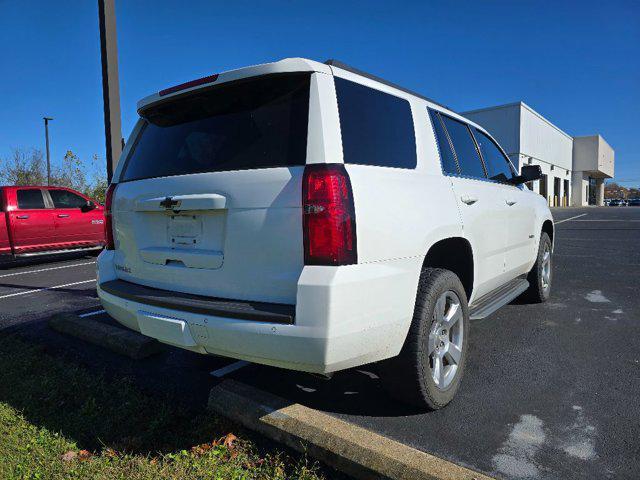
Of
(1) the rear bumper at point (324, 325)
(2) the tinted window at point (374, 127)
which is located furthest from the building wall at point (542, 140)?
(1) the rear bumper at point (324, 325)

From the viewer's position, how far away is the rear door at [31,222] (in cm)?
972

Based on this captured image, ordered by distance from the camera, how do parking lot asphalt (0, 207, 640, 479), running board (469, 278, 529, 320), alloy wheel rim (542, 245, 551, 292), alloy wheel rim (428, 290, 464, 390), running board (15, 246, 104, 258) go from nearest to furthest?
parking lot asphalt (0, 207, 640, 479)
alloy wheel rim (428, 290, 464, 390)
running board (469, 278, 529, 320)
alloy wheel rim (542, 245, 551, 292)
running board (15, 246, 104, 258)

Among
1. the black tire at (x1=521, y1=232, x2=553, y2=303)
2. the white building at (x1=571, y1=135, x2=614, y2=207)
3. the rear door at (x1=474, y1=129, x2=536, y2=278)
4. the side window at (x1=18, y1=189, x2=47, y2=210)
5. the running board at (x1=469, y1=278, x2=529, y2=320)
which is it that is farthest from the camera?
the white building at (x1=571, y1=135, x2=614, y2=207)

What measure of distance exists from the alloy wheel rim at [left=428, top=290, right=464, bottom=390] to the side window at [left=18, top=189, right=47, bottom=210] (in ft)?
33.4

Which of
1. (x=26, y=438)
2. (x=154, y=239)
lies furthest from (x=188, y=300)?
(x=26, y=438)

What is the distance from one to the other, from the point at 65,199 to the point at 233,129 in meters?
10.0

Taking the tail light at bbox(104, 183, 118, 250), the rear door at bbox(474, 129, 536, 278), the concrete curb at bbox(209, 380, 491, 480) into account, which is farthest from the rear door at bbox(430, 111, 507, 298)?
the tail light at bbox(104, 183, 118, 250)

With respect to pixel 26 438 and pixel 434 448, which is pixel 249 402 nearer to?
pixel 434 448

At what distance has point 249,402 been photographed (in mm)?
2584

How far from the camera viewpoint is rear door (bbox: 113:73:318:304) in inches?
84.0

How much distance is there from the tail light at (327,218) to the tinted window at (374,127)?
0.18 m

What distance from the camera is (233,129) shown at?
2.44m

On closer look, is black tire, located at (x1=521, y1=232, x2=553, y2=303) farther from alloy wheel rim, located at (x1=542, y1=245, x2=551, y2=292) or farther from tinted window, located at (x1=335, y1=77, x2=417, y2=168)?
tinted window, located at (x1=335, y1=77, x2=417, y2=168)

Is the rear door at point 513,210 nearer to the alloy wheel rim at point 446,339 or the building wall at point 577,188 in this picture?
the alloy wheel rim at point 446,339
